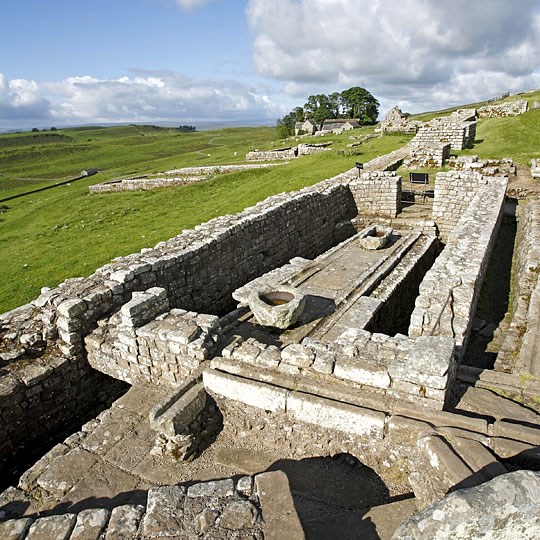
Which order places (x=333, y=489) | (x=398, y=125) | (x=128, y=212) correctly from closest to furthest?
(x=333, y=489)
(x=128, y=212)
(x=398, y=125)

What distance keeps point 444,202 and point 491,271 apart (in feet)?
13.3

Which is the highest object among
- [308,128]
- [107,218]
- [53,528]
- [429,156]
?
[308,128]

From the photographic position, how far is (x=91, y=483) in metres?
5.21

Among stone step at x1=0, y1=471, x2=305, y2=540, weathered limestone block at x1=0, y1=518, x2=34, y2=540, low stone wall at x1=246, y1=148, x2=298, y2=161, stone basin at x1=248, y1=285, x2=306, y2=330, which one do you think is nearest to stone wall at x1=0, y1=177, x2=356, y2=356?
stone basin at x1=248, y1=285, x2=306, y2=330

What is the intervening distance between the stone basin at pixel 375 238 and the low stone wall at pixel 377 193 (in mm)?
2226

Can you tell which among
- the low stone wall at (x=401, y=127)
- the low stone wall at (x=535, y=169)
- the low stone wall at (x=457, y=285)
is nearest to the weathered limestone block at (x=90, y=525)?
the low stone wall at (x=457, y=285)

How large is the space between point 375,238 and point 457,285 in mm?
4866

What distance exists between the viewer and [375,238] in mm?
12555

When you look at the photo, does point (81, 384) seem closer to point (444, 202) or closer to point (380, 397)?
point (380, 397)

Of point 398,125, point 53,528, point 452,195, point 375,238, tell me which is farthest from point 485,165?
point 398,125

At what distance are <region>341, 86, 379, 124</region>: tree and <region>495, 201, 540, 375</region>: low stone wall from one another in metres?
78.0

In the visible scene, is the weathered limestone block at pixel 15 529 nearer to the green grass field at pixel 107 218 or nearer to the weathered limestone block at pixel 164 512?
the weathered limestone block at pixel 164 512

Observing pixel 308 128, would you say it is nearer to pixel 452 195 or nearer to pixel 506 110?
pixel 506 110

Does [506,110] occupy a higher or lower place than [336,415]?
higher
